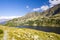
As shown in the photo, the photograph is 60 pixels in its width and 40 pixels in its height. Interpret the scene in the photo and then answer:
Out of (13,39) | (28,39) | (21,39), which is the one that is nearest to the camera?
(13,39)

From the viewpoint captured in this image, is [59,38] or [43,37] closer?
[43,37]

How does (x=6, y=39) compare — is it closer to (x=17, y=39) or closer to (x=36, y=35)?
(x=17, y=39)

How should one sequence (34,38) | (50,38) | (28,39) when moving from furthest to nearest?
(50,38) < (34,38) < (28,39)

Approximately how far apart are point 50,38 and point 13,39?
21622mm

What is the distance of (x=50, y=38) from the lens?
55.1 metres

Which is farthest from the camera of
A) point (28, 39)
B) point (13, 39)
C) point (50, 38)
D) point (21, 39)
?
point (50, 38)

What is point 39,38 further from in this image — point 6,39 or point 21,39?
point 6,39

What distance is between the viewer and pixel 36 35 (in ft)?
174

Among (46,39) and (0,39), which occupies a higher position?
(0,39)

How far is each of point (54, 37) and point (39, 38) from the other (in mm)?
10005

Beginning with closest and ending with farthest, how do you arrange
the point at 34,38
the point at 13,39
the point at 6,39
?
the point at 6,39, the point at 13,39, the point at 34,38

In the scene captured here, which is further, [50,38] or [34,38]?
[50,38]

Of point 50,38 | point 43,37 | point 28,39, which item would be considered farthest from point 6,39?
point 50,38

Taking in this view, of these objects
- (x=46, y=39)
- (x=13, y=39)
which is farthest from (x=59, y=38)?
(x=13, y=39)
